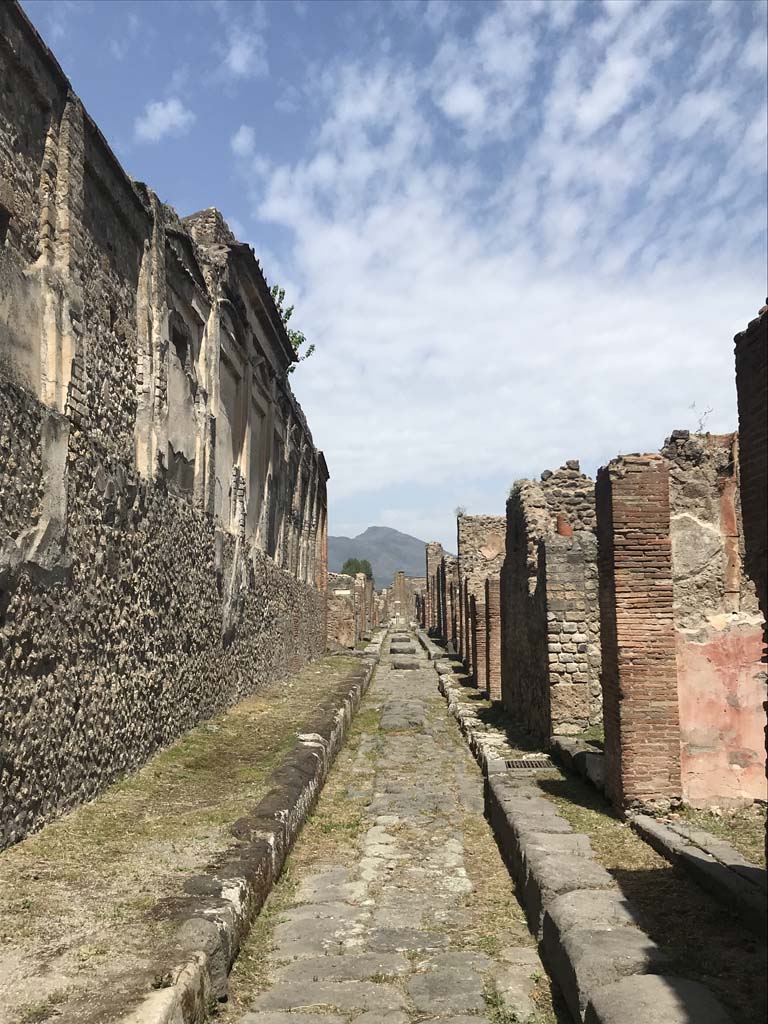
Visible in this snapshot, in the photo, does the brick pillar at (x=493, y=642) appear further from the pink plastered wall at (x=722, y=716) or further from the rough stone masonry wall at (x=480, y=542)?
the rough stone masonry wall at (x=480, y=542)

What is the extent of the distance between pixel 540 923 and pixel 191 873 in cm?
162

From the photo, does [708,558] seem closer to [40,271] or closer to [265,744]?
[265,744]

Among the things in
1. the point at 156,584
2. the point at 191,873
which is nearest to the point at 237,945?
the point at 191,873

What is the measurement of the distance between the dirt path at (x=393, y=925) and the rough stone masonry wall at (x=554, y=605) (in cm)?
152

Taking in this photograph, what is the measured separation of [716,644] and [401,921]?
294cm

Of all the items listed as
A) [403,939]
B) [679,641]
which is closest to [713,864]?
[403,939]

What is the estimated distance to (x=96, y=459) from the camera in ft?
19.3

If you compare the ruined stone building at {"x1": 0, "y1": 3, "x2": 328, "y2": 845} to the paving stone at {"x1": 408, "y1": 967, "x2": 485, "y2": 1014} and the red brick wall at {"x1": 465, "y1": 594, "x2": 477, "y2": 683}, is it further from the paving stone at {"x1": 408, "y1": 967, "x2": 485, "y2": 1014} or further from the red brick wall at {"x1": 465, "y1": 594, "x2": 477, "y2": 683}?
the red brick wall at {"x1": 465, "y1": 594, "x2": 477, "y2": 683}

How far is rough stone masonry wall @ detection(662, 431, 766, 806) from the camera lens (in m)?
5.89

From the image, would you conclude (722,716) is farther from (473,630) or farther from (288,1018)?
(473,630)

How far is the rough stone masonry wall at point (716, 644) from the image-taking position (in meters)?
5.89

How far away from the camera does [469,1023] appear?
3.23 m

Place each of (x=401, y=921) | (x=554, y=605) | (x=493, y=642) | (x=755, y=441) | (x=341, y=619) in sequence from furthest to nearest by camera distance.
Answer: (x=341, y=619) < (x=493, y=642) < (x=554, y=605) < (x=401, y=921) < (x=755, y=441)

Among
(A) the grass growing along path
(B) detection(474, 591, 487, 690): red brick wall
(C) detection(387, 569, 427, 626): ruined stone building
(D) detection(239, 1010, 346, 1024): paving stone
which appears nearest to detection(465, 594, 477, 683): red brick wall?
(B) detection(474, 591, 487, 690): red brick wall
